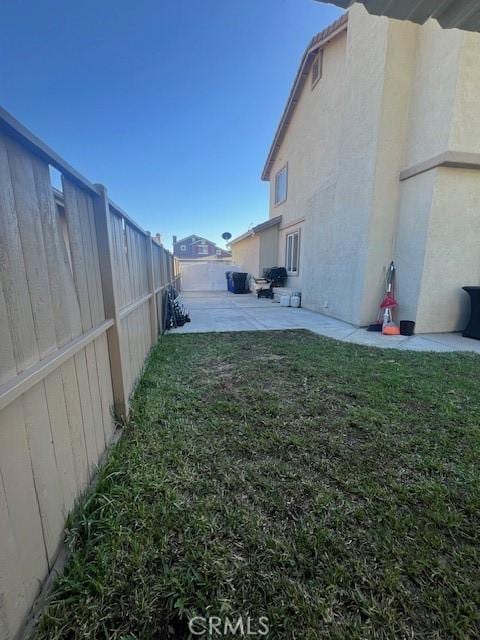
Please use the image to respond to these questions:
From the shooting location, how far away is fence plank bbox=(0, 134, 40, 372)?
3.17 ft

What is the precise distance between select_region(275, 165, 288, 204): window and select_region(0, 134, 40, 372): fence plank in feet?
40.7

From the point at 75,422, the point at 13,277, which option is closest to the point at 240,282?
the point at 75,422

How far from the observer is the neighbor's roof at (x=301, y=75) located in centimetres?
770

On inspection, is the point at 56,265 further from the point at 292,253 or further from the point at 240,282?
the point at 240,282

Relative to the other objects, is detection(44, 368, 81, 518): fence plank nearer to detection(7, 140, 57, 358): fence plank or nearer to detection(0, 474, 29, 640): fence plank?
detection(7, 140, 57, 358): fence plank

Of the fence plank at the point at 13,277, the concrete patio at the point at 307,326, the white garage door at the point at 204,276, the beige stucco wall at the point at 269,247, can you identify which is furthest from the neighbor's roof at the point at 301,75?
the fence plank at the point at 13,277

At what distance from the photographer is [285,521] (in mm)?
1446

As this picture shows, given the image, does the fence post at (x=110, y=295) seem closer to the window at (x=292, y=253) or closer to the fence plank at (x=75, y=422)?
the fence plank at (x=75, y=422)

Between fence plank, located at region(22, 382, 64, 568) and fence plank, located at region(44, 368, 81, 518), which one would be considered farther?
fence plank, located at region(44, 368, 81, 518)

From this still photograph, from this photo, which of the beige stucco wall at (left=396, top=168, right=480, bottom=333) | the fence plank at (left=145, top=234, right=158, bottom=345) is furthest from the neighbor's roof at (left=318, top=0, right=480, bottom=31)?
the beige stucco wall at (left=396, top=168, right=480, bottom=333)

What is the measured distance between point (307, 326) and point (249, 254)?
10.5 metres

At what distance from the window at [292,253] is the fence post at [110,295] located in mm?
9190

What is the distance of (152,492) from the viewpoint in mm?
1614

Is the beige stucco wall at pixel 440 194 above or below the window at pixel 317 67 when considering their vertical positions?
below
